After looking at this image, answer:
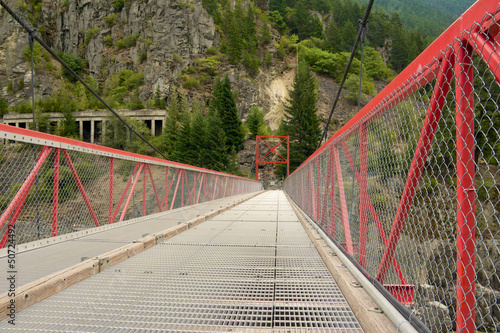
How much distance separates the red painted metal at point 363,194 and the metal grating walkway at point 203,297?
28cm

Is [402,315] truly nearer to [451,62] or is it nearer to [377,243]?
[377,243]

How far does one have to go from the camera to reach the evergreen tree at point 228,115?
37594 mm

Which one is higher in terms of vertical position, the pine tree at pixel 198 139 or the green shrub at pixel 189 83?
the green shrub at pixel 189 83

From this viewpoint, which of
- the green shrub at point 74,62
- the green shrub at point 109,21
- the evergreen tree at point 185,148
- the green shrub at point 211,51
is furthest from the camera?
the green shrub at point 109,21

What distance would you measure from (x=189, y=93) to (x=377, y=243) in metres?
44.1

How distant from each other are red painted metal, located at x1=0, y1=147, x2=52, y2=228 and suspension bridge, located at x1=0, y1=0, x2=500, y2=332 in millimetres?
14

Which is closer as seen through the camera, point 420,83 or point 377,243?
point 420,83

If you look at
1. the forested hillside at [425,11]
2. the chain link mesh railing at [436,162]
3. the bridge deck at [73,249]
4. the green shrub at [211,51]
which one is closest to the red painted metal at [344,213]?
the chain link mesh railing at [436,162]

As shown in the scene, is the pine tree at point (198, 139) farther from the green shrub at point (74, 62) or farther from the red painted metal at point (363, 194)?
the green shrub at point (74, 62)

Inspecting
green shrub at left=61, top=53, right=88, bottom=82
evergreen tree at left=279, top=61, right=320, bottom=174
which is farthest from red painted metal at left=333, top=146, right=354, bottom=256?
green shrub at left=61, top=53, right=88, bottom=82

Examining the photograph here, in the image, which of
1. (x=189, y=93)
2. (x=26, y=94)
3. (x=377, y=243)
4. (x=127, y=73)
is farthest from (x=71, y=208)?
(x=26, y=94)

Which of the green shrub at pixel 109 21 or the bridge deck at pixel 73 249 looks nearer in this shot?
the bridge deck at pixel 73 249

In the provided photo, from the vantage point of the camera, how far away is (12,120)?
39.4m

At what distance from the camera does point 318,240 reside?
9.95 feet
